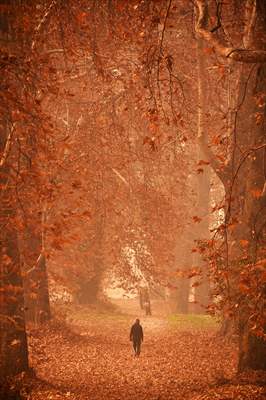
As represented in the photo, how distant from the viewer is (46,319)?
1642cm

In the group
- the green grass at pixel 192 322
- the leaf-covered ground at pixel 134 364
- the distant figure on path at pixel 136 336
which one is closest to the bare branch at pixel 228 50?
the leaf-covered ground at pixel 134 364

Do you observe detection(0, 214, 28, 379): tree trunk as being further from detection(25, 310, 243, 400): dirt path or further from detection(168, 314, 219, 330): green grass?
detection(168, 314, 219, 330): green grass

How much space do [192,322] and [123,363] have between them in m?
7.67

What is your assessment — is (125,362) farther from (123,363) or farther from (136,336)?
(136,336)

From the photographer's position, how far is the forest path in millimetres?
10148

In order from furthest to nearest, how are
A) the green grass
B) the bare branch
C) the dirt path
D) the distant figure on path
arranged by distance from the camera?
the green grass
the distant figure on path
the dirt path
the bare branch

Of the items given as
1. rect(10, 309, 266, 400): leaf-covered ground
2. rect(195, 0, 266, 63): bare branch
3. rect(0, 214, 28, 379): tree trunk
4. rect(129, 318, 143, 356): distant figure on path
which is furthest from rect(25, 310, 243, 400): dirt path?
rect(195, 0, 266, 63): bare branch

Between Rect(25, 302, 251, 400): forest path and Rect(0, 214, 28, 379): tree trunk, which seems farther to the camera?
Rect(25, 302, 251, 400): forest path

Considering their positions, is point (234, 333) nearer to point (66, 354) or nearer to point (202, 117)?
point (66, 354)

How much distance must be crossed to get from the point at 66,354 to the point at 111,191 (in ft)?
27.8

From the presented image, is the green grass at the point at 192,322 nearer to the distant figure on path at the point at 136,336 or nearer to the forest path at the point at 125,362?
the forest path at the point at 125,362

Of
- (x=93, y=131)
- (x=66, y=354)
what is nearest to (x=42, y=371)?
(x=66, y=354)

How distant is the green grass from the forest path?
52 millimetres

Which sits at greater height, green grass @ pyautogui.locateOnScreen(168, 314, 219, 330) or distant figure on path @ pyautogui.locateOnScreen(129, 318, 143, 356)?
distant figure on path @ pyautogui.locateOnScreen(129, 318, 143, 356)
